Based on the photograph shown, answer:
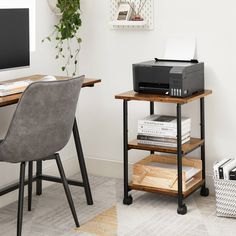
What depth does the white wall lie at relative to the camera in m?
3.72

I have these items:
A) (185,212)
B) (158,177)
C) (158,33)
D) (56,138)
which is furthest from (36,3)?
(185,212)

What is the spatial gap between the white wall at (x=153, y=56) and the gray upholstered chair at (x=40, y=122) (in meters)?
1.01

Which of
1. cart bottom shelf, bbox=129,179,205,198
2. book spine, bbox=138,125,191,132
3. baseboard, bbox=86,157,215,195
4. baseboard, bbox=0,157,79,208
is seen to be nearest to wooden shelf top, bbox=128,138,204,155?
book spine, bbox=138,125,191,132

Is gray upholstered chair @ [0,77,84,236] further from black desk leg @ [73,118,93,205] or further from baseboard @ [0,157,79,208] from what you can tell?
baseboard @ [0,157,79,208]

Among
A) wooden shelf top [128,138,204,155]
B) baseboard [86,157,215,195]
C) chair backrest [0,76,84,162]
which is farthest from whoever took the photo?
baseboard [86,157,215,195]

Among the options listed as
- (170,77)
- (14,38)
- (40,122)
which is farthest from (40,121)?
(170,77)

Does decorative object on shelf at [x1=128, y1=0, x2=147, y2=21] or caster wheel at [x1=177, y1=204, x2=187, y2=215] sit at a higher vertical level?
decorative object on shelf at [x1=128, y1=0, x2=147, y2=21]

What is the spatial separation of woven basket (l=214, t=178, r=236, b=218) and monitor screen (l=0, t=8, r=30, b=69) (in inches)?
54.8

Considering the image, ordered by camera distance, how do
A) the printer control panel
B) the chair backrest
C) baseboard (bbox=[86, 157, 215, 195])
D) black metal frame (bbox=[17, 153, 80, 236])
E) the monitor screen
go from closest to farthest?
the chair backrest
black metal frame (bbox=[17, 153, 80, 236])
the monitor screen
the printer control panel
baseboard (bbox=[86, 157, 215, 195])

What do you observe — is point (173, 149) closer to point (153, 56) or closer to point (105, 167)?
point (153, 56)

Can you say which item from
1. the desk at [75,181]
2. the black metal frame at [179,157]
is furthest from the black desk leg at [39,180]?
the black metal frame at [179,157]

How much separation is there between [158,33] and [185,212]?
1241 millimetres

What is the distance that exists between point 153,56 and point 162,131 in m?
0.65

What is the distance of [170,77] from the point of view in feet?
11.3
